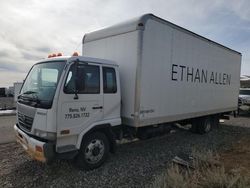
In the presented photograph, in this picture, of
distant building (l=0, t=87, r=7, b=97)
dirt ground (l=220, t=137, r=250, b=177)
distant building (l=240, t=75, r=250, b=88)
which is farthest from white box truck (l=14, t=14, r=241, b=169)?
distant building (l=0, t=87, r=7, b=97)

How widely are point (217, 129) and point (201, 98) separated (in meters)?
3.17

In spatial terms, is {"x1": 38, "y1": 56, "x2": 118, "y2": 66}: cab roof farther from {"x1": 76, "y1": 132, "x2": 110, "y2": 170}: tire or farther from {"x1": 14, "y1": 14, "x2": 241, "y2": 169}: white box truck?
{"x1": 76, "y1": 132, "x2": 110, "y2": 170}: tire

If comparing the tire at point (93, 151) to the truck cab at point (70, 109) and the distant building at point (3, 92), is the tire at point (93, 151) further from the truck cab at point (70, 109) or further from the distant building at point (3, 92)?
the distant building at point (3, 92)

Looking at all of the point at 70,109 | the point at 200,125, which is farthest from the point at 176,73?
the point at 70,109

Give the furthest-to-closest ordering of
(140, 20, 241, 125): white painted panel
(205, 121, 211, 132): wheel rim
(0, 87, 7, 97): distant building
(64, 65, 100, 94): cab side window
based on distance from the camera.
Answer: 1. (0, 87, 7, 97): distant building
2. (205, 121, 211, 132): wheel rim
3. (140, 20, 241, 125): white painted panel
4. (64, 65, 100, 94): cab side window

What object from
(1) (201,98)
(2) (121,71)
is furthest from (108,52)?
(1) (201,98)

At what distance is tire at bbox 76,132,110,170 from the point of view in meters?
4.87

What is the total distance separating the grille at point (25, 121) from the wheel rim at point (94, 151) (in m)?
1.26

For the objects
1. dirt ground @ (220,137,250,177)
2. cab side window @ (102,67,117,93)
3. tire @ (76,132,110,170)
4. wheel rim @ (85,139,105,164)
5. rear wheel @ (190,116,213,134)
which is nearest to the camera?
tire @ (76,132,110,170)

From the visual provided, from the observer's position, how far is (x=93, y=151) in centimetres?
505

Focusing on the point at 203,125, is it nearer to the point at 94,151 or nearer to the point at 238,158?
the point at 238,158

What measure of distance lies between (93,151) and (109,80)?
5.31 ft

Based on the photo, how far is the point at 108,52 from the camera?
6.05m

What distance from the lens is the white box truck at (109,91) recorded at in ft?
14.5
